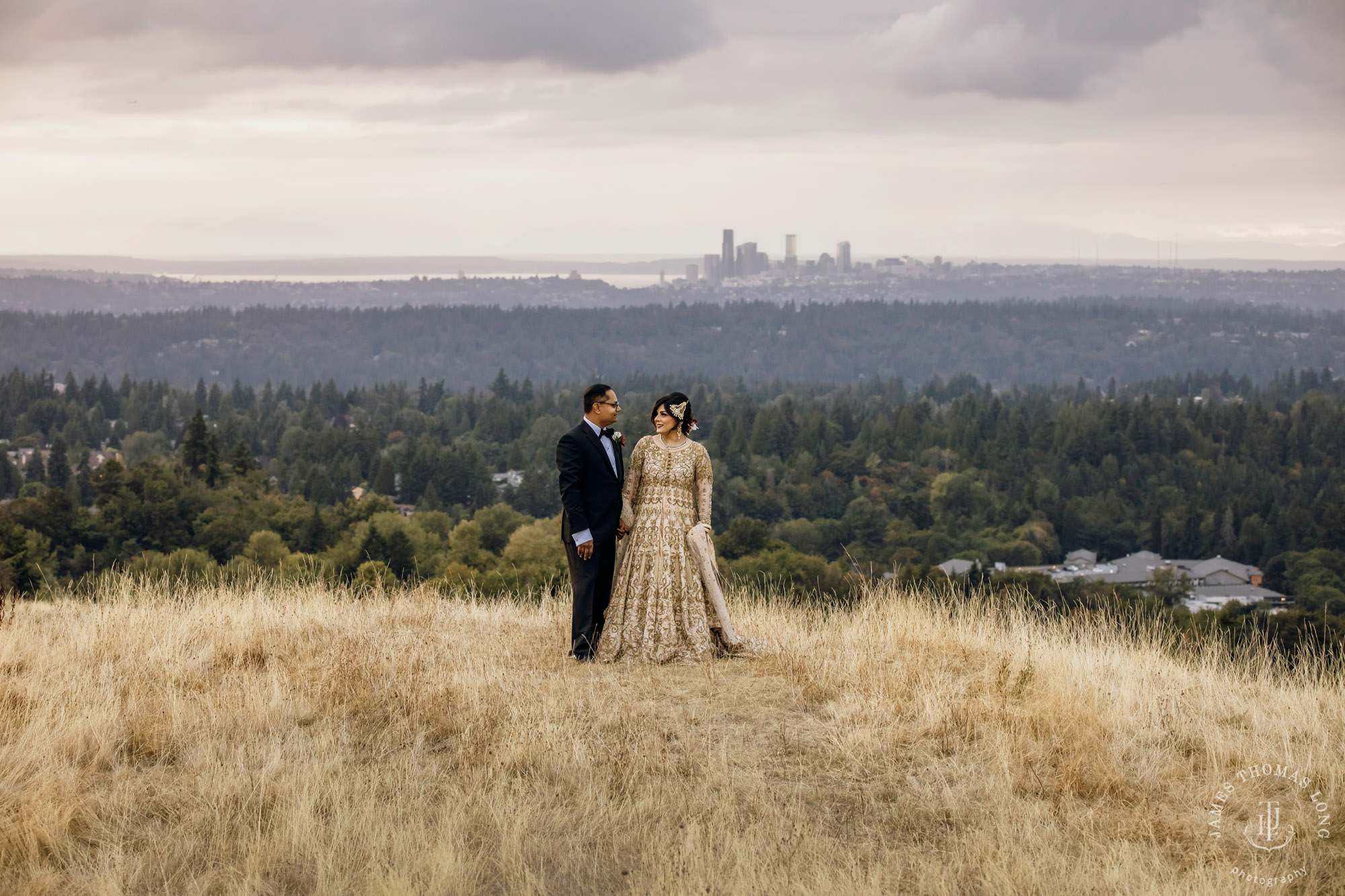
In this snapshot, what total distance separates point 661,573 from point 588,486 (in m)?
0.86

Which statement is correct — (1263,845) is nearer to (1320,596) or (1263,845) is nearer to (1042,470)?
(1320,596)

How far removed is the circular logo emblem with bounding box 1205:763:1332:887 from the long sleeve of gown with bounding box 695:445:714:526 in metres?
3.93

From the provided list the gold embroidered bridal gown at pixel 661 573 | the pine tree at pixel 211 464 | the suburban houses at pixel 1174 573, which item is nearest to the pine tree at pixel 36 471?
the pine tree at pixel 211 464

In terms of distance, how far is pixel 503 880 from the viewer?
467cm

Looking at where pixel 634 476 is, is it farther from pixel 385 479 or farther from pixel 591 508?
pixel 385 479

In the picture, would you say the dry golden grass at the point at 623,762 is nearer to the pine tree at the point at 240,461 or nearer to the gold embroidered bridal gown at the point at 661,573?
the gold embroidered bridal gown at the point at 661,573

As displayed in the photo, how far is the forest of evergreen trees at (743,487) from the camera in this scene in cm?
6650

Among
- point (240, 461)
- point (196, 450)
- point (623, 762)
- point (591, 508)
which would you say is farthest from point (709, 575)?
point (240, 461)

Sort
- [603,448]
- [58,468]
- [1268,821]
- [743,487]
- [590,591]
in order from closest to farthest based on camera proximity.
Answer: [1268,821] < [603,448] < [590,591] < [58,468] < [743,487]

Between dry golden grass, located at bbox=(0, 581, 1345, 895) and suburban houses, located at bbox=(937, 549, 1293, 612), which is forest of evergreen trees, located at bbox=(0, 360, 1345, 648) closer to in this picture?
suburban houses, located at bbox=(937, 549, 1293, 612)

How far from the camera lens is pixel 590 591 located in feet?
27.3

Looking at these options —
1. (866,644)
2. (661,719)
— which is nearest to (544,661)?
(661,719)

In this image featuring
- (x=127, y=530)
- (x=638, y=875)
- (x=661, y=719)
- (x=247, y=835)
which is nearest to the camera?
(x=638, y=875)

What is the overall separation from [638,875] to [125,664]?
4.91 meters
